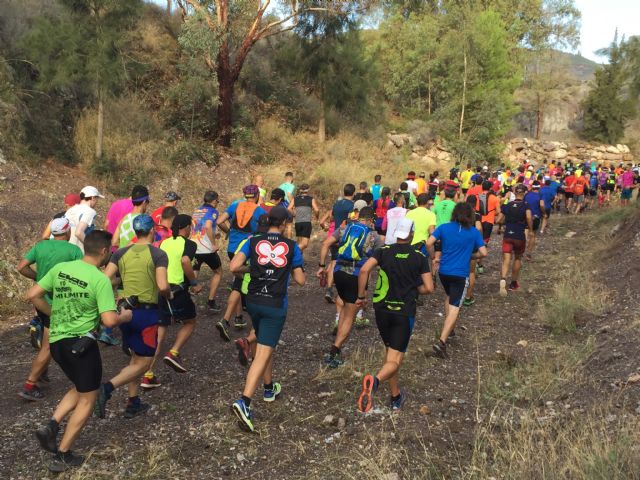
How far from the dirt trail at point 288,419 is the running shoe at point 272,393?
0.06 m

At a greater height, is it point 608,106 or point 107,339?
point 608,106

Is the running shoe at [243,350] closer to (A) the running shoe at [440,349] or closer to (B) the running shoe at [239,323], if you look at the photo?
(B) the running shoe at [239,323]

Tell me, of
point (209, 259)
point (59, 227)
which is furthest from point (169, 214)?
point (59, 227)

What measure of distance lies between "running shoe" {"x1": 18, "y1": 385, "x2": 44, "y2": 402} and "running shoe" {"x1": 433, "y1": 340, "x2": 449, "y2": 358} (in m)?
4.34

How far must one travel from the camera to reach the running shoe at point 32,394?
502 cm

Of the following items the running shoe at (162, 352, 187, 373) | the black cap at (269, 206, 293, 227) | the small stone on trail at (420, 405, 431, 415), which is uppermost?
the black cap at (269, 206, 293, 227)

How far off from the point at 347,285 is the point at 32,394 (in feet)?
11.3

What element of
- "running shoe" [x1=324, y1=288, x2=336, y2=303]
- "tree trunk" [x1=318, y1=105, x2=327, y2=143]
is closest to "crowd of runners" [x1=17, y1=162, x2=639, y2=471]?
"running shoe" [x1=324, y1=288, x2=336, y2=303]

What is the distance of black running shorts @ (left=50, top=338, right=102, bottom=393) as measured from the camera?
378cm

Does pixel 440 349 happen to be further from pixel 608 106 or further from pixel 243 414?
pixel 608 106

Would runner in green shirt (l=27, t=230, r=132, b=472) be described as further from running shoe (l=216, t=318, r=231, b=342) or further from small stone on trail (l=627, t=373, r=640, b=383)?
small stone on trail (l=627, t=373, r=640, b=383)

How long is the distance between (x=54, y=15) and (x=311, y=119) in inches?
413

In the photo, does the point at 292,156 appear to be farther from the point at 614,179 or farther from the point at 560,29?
the point at 560,29

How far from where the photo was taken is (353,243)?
234 inches
